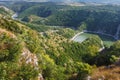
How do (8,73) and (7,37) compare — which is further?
(7,37)

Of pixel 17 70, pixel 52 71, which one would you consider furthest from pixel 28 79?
pixel 52 71

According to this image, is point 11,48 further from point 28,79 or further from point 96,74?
point 96,74

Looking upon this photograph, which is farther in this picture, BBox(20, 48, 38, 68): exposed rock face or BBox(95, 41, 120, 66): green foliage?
BBox(95, 41, 120, 66): green foliage

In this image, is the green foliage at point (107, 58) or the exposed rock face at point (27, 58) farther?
the green foliage at point (107, 58)

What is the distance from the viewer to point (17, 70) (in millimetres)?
48469

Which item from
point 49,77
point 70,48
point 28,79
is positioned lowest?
point 70,48

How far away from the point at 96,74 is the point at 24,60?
14.5 m

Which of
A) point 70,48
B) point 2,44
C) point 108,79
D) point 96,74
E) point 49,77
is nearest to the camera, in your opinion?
point 108,79

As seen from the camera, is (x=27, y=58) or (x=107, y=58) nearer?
(x=27, y=58)

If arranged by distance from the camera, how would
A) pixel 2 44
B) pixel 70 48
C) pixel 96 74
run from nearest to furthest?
pixel 96 74
pixel 2 44
pixel 70 48

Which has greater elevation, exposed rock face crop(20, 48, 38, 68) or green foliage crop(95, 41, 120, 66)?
exposed rock face crop(20, 48, 38, 68)

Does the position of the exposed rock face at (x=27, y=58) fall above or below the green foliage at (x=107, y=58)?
above

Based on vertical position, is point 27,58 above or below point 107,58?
above

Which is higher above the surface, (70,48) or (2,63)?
(2,63)
